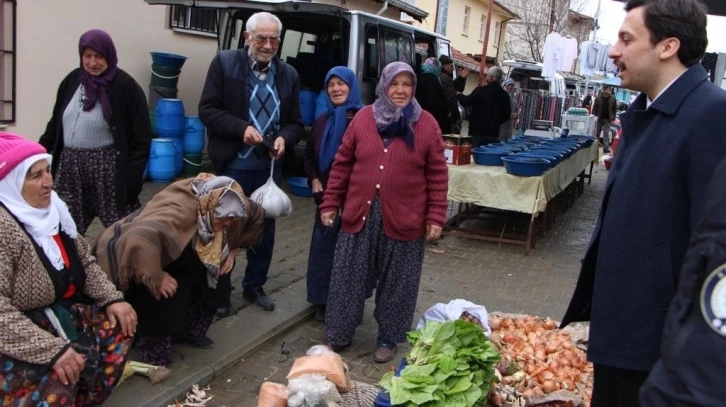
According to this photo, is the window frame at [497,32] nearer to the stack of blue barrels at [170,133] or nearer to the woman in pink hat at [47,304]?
the stack of blue barrels at [170,133]

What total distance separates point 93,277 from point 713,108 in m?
2.54

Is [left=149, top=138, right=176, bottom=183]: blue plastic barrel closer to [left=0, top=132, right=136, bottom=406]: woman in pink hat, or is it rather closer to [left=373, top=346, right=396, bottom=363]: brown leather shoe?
[left=373, top=346, right=396, bottom=363]: brown leather shoe

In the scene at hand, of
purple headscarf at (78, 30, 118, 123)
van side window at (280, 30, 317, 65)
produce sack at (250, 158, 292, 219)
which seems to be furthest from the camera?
van side window at (280, 30, 317, 65)

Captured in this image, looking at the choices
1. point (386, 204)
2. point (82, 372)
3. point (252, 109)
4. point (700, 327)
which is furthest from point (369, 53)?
point (700, 327)

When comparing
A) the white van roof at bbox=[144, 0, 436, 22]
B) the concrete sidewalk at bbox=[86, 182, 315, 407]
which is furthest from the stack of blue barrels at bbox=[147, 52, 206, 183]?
the concrete sidewalk at bbox=[86, 182, 315, 407]

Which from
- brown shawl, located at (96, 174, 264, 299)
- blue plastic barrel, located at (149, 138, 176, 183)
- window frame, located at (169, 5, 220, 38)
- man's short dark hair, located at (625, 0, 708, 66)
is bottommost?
blue plastic barrel, located at (149, 138, 176, 183)

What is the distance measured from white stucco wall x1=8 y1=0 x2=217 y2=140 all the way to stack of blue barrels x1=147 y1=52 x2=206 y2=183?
413 millimetres

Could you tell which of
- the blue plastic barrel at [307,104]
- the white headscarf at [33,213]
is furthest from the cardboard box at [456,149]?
the white headscarf at [33,213]

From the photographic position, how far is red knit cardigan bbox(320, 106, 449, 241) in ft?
11.6

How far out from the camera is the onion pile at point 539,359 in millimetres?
3500

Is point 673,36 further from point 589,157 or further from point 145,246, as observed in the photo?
point 589,157

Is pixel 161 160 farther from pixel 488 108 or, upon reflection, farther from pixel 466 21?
pixel 466 21

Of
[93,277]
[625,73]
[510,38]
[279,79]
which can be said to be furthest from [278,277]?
[510,38]

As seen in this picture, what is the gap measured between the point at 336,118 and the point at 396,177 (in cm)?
71
